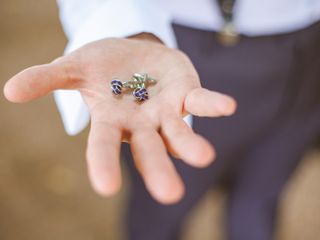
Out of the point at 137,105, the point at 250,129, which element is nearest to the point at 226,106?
the point at 137,105

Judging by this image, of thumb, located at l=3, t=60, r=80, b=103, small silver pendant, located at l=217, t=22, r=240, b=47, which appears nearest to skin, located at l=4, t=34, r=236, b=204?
thumb, located at l=3, t=60, r=80, b=103

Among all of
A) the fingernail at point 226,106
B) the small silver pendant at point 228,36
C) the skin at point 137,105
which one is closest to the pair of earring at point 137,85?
the skin at point 137,105

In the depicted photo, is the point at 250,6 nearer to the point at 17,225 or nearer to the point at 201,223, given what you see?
the point at 201,223

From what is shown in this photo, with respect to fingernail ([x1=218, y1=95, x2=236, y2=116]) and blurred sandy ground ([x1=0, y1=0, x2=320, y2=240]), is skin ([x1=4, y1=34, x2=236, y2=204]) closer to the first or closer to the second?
fingernail ([x1=218, y1=95, x2=236, y2=116])

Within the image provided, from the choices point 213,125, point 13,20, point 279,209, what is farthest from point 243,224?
point 13,20

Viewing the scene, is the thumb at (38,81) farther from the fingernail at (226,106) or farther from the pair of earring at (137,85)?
the fingernail at (226,106)
